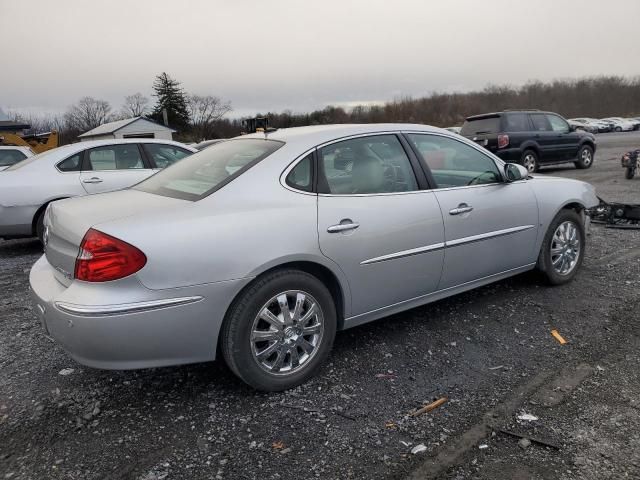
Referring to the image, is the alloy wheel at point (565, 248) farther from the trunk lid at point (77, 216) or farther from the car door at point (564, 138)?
the car door at point (564, 138)


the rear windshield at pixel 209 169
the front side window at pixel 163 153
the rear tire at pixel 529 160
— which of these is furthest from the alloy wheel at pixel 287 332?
the rear tire at pixel 529 160

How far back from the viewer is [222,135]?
59.6 m

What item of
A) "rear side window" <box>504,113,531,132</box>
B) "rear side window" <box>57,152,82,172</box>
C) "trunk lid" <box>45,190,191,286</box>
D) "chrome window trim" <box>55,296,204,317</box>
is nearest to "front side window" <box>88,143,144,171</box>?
"rear side window" <box>57,152,82,172</box>

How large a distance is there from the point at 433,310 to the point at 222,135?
58.2 meters

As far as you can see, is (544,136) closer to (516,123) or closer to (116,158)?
(516,123)

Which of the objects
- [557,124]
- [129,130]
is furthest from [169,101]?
[557,124]

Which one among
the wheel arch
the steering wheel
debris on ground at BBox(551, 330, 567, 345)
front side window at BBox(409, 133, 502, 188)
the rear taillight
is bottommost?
debris on ground at BBox(551, 330, 567, 345)

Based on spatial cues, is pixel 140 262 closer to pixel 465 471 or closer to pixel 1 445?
pixel 1 445

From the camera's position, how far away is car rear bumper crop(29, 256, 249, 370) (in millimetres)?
2482

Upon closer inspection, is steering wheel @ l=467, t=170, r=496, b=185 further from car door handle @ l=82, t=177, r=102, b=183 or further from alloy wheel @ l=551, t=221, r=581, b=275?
car door handle @ l=82, t=177, r=102, b=183

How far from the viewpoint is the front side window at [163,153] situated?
766 cm

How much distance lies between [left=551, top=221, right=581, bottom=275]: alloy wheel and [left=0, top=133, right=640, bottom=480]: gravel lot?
623 mm

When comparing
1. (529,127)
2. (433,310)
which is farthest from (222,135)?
(433,310)

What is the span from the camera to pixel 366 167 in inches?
135
